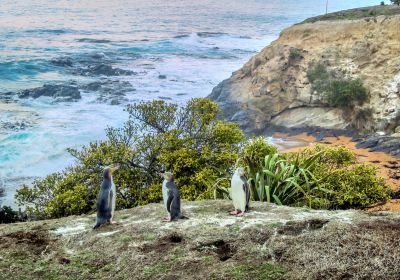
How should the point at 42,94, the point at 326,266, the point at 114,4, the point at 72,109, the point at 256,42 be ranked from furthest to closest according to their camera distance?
the point at 114,4, the point at 256,42, the point at 42,94, the point at 72,109, the point at 326,266

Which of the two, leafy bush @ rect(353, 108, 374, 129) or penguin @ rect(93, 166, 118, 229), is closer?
penguin @ rect(93, 166, 118, 229)

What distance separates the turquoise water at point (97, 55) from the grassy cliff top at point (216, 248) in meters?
15.5

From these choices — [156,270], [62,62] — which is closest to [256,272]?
[156,270]

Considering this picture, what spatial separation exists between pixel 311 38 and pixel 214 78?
56.5ft

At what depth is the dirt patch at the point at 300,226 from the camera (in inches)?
254

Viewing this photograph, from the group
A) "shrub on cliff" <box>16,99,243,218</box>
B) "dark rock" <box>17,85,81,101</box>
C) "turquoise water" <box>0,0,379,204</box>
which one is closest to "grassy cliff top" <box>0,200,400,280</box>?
"shrub on cliff" <box>16,99,243,218</box>

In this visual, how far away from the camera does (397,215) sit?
6.96 metres

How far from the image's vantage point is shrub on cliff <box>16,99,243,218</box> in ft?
38.2

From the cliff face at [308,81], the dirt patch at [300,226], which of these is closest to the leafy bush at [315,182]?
the dirt patch at [300,226]

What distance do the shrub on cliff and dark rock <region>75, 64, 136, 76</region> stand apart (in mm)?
35420

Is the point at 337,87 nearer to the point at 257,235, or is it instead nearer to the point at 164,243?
the point at 257,235

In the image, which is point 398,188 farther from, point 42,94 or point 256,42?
point 256,42

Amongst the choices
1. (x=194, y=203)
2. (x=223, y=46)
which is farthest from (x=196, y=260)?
(x=223, y=46)

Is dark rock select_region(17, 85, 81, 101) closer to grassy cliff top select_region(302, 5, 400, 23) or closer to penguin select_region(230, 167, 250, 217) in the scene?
grassy cliff top select_region(302, 5, 400, 23)
